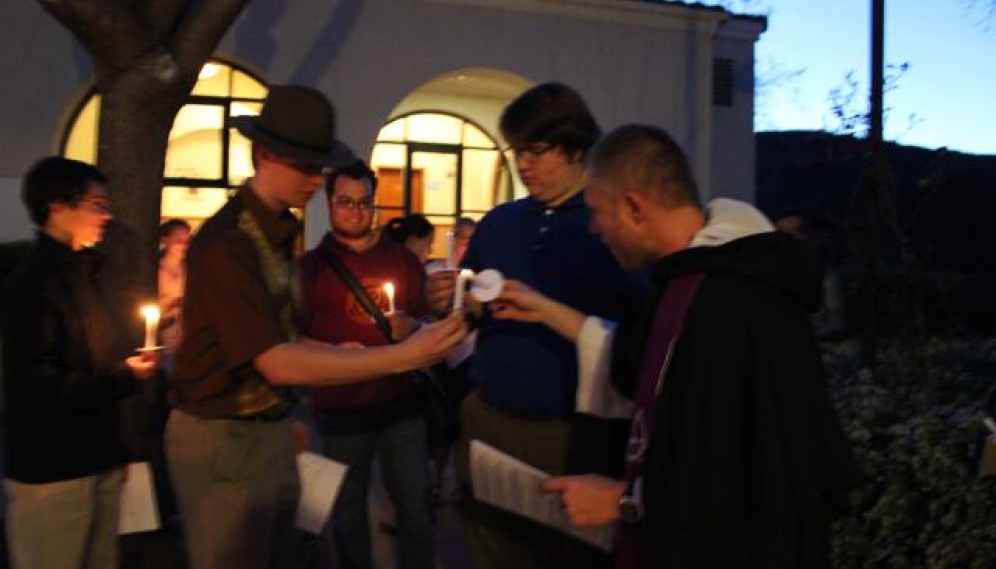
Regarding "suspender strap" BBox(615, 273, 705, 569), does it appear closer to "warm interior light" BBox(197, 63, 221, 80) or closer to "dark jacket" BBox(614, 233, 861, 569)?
"dark jacket" BBox(614, 233, 861, 569)

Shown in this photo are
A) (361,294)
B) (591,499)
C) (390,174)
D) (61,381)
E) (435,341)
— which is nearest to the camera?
(591,499)

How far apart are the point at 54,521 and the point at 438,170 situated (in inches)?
547

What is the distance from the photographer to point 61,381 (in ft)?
12.4

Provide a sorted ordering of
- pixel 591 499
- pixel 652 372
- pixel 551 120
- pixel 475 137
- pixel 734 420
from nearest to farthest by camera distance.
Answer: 1. pixel 734 420
2. pixel 652 372
3. pixel 591 499
4. pixel 551 120
5. pixel 475 137

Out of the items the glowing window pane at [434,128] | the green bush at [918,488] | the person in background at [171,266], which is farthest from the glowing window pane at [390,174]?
the green bush at [918,488]

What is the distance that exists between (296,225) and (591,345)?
101cm

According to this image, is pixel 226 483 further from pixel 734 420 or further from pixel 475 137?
pixel 475 137

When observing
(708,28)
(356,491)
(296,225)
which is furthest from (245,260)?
(708,28)

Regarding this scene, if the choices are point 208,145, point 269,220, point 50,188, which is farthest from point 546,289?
point 208,145

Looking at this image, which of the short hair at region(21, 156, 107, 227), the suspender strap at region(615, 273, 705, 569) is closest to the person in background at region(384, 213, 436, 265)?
the short hair at region(21, 156, 107, 227)

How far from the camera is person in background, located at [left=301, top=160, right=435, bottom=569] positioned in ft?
17.2

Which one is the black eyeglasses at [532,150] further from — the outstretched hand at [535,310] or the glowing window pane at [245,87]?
the glowing window pane at [245,87]

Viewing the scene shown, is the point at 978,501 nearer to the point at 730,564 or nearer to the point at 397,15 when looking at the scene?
the point at 730,564

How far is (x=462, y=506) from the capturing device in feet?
A: 13.1
